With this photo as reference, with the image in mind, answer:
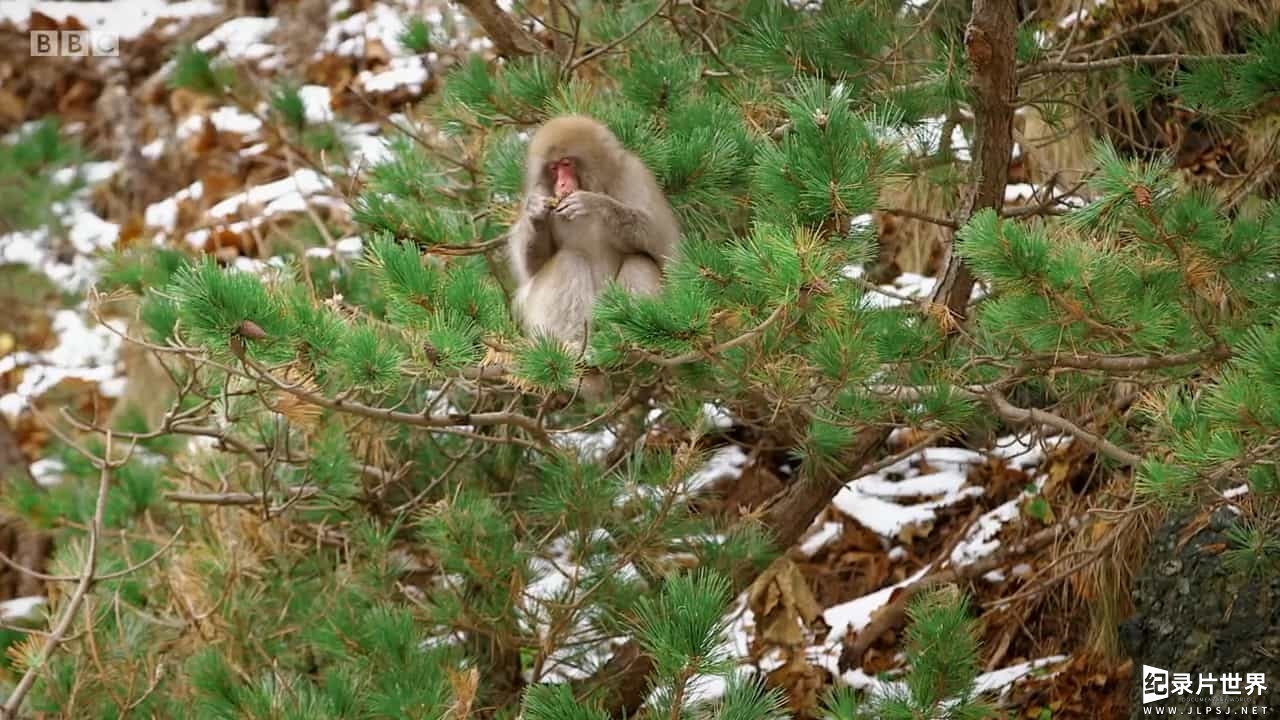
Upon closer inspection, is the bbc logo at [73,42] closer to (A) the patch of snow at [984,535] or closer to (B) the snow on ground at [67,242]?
(B) the snow on ground at [67,242]

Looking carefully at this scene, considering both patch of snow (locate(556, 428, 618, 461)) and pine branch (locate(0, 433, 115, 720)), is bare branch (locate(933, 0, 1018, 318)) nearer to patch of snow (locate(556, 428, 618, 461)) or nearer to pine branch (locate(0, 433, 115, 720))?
patch of snow (locate(556, 428, 618, 461))

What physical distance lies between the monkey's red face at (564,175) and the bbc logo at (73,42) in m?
6.95

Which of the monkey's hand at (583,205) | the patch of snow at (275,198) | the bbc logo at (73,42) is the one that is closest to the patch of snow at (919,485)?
the monkey's hand at (583,205)

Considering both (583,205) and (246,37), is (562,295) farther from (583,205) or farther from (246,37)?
(246,37)

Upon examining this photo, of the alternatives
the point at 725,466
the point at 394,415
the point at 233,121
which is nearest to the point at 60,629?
the point at 394,415

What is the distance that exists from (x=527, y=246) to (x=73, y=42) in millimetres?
7336

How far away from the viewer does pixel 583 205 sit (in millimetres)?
3879

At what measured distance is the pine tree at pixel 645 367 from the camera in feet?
9.91

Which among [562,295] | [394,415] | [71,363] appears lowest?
[71,363]

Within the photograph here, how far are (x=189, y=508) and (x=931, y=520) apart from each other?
116 inches

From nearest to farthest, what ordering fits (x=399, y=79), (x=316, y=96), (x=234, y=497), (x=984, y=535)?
(x=234, y=497) → (x=984, y=535) → (x=399, y=79) → (x=316, y=96)

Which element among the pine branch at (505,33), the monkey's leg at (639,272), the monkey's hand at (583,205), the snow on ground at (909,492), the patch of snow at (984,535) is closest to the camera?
the monkey's hand at (583,205)

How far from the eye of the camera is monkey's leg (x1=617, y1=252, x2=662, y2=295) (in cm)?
411

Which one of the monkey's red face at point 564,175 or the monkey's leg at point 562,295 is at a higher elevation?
the monkey's red face at point 564,175
